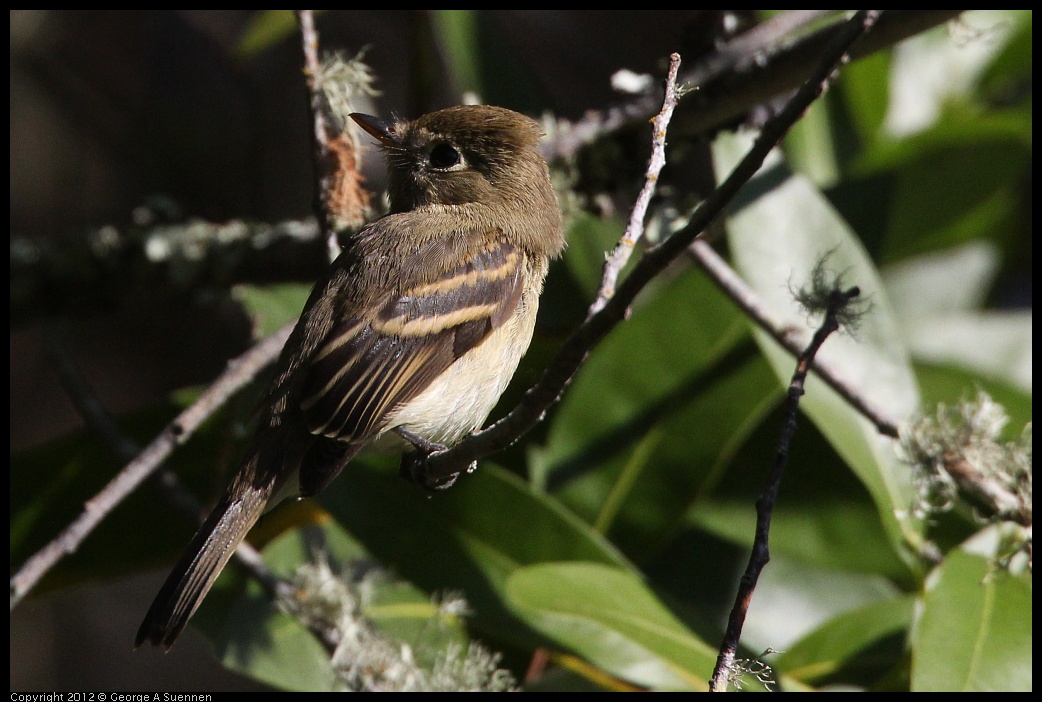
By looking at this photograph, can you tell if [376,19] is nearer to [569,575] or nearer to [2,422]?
[2,422]

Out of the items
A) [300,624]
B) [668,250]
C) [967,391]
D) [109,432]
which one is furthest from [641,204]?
[109,432]

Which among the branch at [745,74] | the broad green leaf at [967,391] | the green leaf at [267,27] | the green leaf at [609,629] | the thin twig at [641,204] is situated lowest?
the green leaf at [609,629]

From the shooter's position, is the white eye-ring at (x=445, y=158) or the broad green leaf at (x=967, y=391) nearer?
the white eye-ring at (x=445, y=158)

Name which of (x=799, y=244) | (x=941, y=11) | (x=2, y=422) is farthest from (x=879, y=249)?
(x=2, y=422)

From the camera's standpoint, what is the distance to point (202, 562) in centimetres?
212

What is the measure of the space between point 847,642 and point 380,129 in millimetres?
1811

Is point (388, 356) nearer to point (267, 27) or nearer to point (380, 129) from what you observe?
point (380, 129)

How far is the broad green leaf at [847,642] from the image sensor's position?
2.54 metres

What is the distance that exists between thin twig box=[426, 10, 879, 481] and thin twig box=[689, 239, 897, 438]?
35.0 inches

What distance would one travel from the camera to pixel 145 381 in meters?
5.60

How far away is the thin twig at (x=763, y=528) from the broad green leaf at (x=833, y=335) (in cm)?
71

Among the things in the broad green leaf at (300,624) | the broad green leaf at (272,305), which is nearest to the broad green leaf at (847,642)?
the broad green leaf at (300,624)

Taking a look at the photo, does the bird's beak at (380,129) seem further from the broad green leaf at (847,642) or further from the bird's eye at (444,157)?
the broad green leaf at (847,642)

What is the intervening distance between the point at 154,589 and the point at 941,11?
17.5ft
